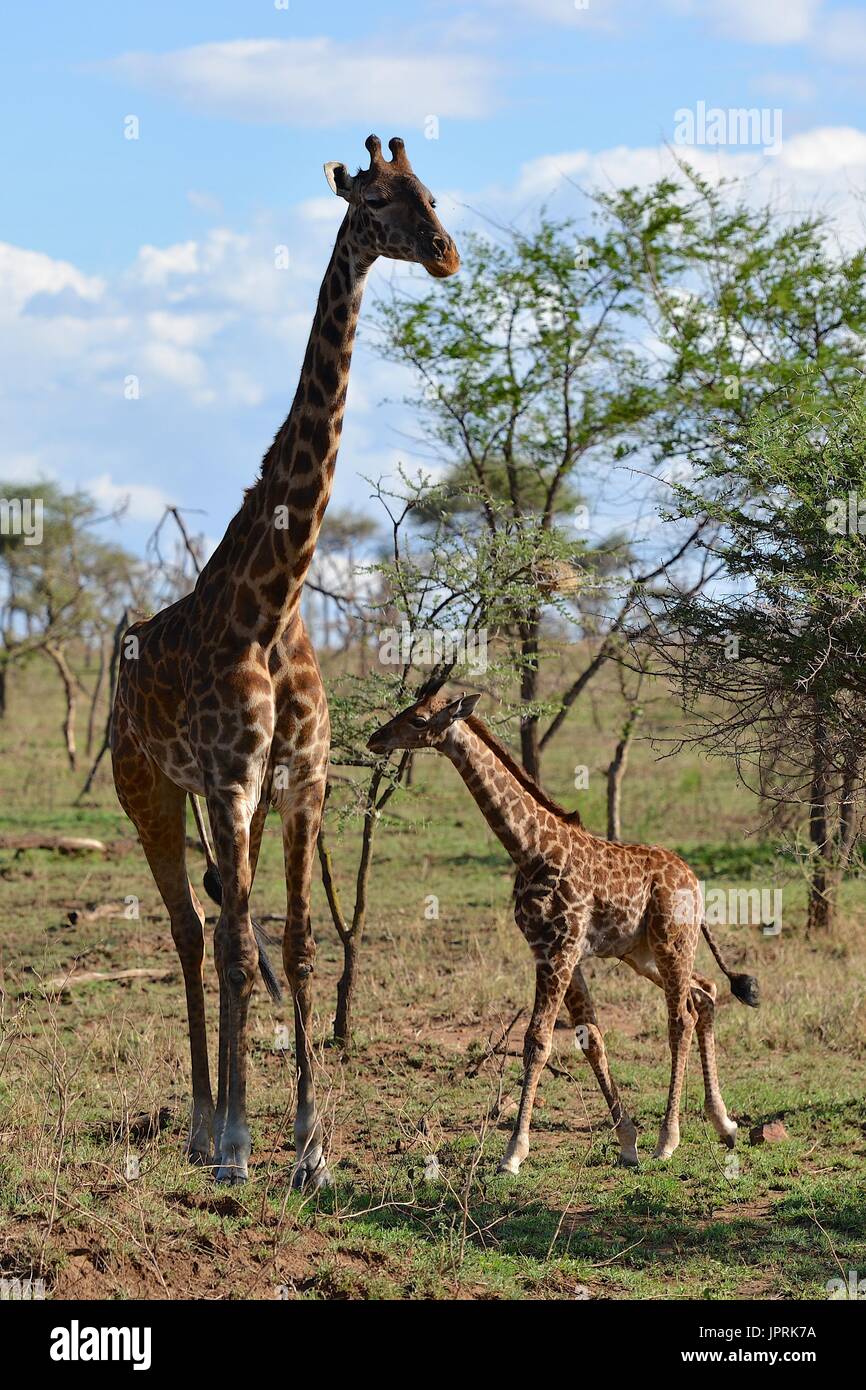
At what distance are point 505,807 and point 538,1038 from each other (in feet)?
3.87

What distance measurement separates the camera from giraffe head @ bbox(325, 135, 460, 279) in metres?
6.21

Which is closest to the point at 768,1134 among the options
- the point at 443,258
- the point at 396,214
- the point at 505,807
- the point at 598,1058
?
the point at 598,1058

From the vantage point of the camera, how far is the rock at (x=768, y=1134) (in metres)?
7.72

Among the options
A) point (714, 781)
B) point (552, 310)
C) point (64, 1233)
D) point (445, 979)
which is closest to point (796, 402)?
point (64, 1233)

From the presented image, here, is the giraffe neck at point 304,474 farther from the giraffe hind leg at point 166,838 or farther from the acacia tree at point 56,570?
the acacia tree at point 56,570

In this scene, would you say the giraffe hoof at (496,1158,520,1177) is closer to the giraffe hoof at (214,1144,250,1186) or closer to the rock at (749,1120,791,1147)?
the giraffe hoof at (214,1144,250,1186)

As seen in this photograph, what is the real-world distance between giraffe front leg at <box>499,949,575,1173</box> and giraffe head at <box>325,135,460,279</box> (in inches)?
135

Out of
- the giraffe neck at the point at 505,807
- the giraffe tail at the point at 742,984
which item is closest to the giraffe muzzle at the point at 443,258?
the giraffe neck at the point at 505,807

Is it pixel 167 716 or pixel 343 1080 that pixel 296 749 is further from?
pixel 343 1080

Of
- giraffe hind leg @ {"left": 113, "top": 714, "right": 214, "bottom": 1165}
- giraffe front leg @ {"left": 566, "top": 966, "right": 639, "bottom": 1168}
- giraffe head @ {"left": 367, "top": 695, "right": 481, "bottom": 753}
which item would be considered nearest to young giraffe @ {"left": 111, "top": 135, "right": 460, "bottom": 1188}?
giraffe hind leg @ {"left": 113, "top": 714, "right": 214, "bottom": 1165}

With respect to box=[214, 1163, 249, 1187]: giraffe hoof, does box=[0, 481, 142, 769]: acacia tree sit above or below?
above

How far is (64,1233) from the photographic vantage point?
5.38 m

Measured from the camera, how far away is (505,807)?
299 inches
